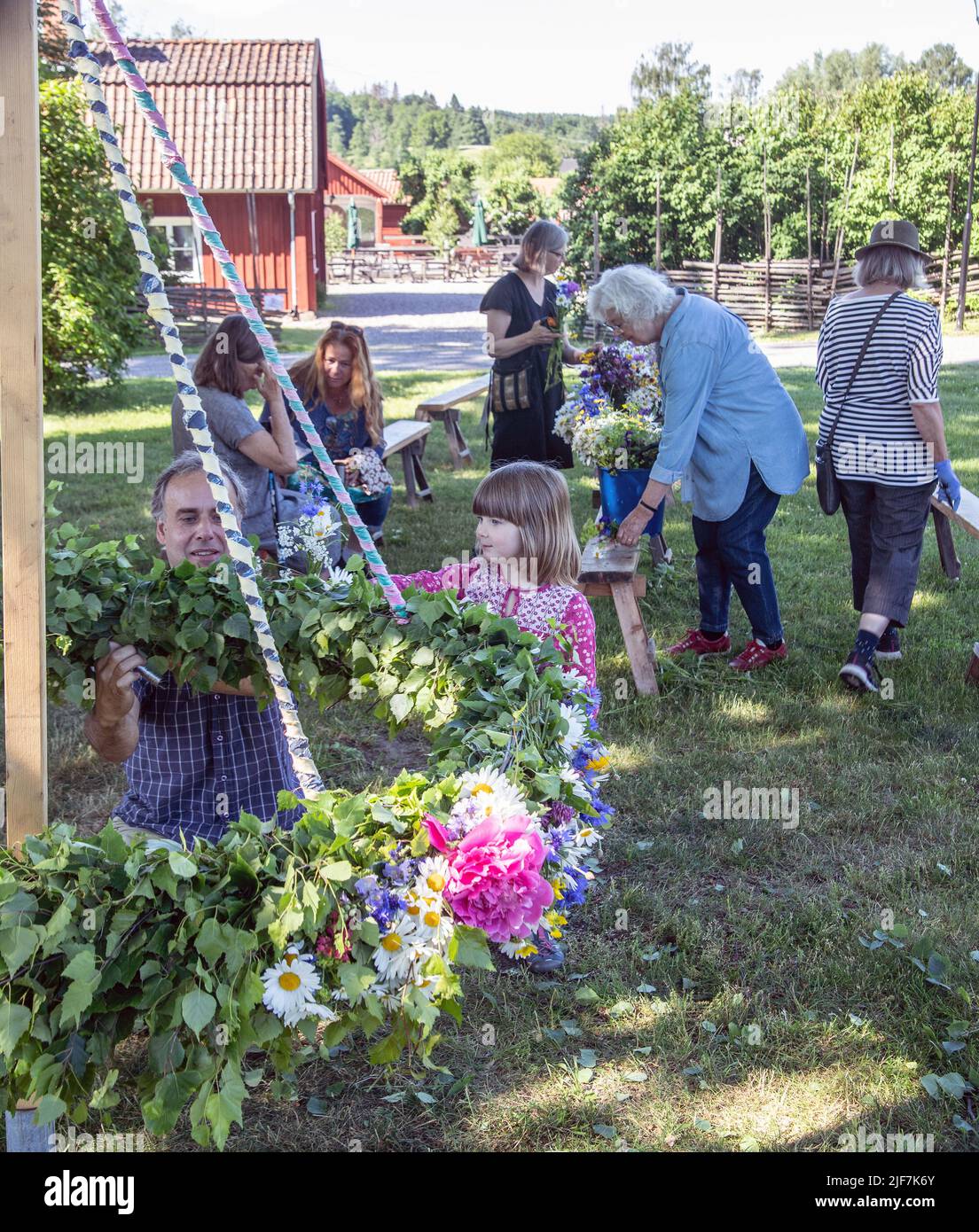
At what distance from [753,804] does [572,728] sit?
246cm

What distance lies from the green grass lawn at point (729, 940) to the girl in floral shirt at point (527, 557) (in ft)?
3.35

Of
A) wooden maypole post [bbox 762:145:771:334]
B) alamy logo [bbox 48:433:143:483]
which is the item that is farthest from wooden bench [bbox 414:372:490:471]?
wooden maypole post [bbox 762:145:771:334]

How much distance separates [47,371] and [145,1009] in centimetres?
1217

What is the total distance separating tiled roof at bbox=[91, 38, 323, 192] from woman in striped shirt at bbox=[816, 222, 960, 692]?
2311 centimetres

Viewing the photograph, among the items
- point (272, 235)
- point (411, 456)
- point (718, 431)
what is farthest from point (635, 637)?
point (272, 235)

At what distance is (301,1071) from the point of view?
3.12 meters

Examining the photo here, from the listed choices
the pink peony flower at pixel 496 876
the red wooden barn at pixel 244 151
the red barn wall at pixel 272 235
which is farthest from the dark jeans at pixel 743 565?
the red barn wall at pixel 272 235

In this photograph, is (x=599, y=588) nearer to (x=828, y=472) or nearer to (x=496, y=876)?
(x=828, y=472)

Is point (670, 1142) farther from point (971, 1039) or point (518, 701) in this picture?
point (518, 701)

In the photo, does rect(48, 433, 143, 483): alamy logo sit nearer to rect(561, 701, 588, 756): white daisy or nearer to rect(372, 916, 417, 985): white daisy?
rect(561, 701, 588, 756): white daisy

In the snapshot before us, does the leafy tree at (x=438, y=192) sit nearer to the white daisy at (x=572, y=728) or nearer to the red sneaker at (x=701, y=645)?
the red sneaker at (x=701, y=645)

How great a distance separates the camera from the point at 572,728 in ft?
7.34

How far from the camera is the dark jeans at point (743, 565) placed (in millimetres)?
5496
